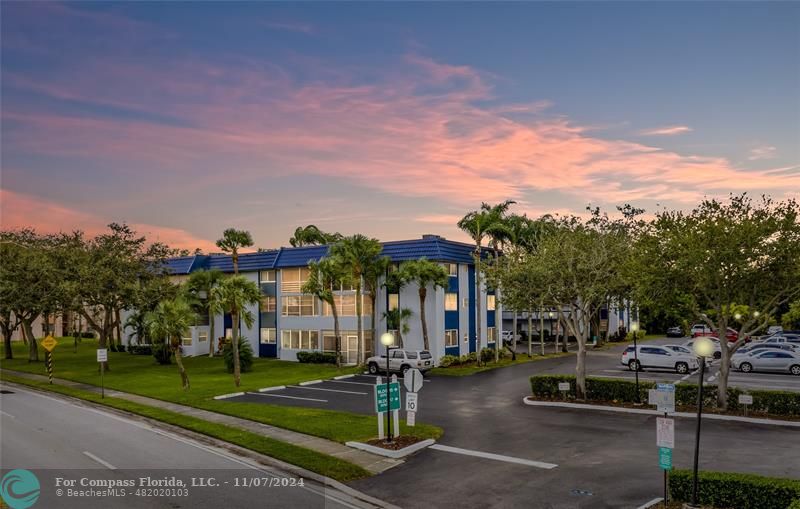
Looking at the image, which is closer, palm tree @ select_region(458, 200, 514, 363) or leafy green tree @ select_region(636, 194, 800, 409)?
leafy green tree @ select_region(636, 194, 800, 409)

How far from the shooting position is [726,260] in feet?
80.2

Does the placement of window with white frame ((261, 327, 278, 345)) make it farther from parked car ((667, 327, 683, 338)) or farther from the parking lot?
parked car ((667, 327, 683, 338))

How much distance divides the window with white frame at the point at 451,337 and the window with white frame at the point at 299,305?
40.3 feet

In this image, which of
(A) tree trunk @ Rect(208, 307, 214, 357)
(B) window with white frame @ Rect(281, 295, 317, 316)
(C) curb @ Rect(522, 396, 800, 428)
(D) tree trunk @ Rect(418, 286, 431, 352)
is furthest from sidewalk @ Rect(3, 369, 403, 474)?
(A) tree trunk @ Rect(208, 307, 214, 357)

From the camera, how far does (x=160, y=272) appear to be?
2245 inches

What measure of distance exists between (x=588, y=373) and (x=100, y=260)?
40.3 metres

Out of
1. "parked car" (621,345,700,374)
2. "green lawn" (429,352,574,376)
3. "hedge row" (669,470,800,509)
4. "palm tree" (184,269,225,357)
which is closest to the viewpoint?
"hedge row" (669,470,800,509)

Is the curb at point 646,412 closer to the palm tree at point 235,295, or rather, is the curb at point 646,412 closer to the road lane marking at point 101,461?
the palm tree at point 235,295

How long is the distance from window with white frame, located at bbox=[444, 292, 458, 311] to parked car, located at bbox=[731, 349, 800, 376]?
20814 millimetres

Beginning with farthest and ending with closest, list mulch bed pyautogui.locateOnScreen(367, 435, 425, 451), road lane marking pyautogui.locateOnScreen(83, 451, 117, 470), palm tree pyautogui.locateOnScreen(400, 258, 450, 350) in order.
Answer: palm tree pyautogui.locateOnScreen(400, 258, 450, 350) → mulch bed pyautogui.locateOnScreen(367, 435, 425, 451) → road lane marking pyautogui.locateOnScreen(83, 451, 117, 470)

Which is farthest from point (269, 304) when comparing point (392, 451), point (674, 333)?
point (674, 333)

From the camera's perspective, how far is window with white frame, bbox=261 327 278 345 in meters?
55.8

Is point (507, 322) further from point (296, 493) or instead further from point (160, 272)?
point (296, 493)

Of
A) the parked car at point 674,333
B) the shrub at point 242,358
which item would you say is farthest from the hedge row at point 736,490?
the parked car at point 674,333
